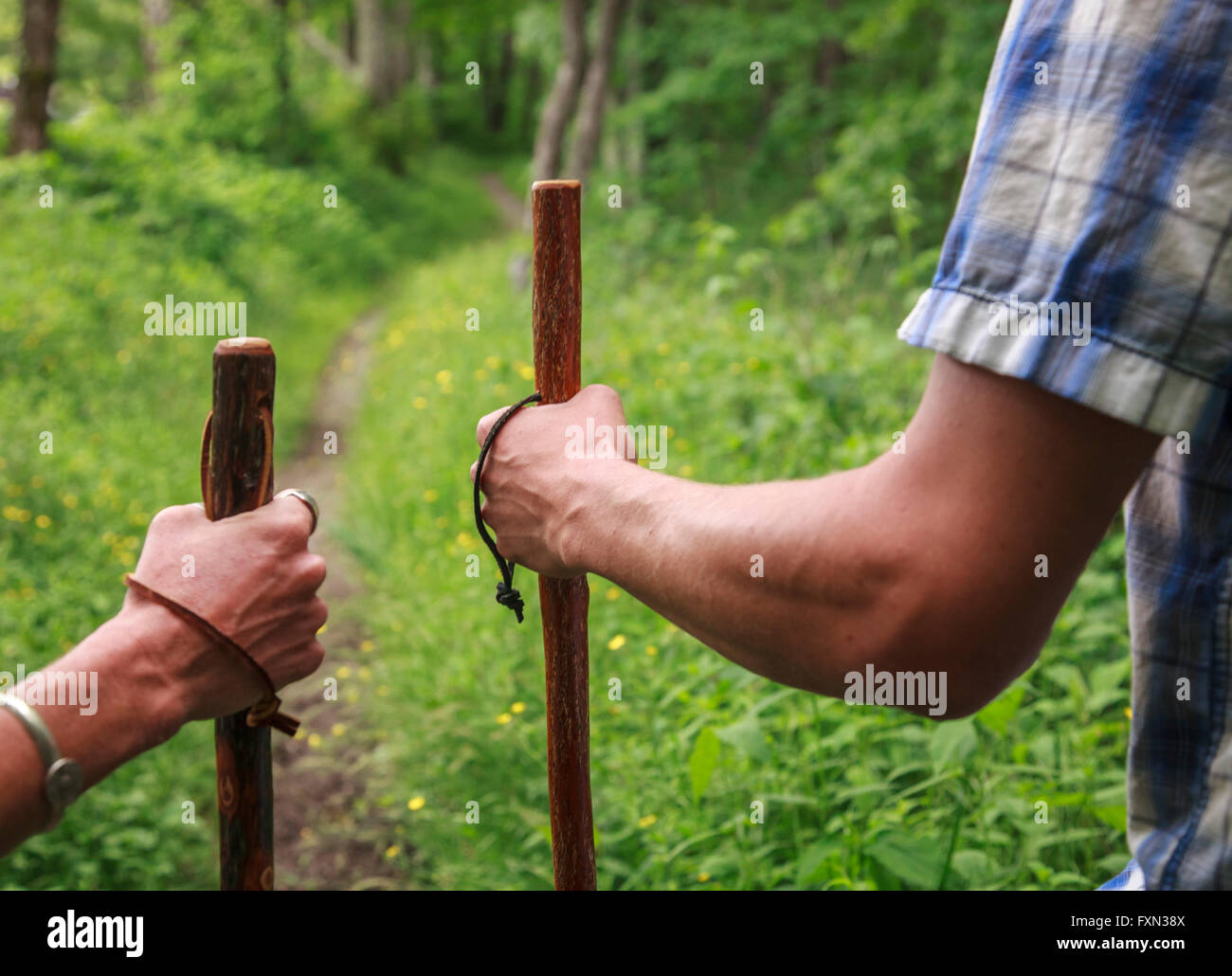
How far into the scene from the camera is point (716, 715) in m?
2.74

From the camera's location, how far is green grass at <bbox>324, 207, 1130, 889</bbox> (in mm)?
2490

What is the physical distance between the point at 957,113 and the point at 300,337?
6.64 meters

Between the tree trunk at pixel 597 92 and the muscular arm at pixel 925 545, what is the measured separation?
10748mm

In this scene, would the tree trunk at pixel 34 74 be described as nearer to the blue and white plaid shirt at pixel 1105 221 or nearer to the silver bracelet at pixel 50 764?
the silver bracelet at pixel 50 764

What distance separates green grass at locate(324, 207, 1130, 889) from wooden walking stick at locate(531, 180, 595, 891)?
57 cm

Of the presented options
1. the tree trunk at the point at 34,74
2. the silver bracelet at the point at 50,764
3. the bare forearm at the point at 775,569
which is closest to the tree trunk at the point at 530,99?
the tree trunk at the point at 34,74

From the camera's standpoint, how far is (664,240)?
12.2m

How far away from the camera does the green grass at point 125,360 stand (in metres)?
3.50

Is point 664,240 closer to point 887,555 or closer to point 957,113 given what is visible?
point 957,113

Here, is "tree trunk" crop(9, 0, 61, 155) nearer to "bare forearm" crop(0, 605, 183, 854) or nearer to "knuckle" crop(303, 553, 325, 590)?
"knuckle" crop(303, 553, 325, 590)

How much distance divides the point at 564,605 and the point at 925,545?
821mm

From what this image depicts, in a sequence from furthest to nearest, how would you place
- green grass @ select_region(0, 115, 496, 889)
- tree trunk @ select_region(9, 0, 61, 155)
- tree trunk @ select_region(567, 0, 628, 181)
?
tree trunk @ select_region(567, 0, 628, 181) → tree trunk @ select_region(9, 0, 61, 155) → green grass @ select_region(0, 115, 496, 889)

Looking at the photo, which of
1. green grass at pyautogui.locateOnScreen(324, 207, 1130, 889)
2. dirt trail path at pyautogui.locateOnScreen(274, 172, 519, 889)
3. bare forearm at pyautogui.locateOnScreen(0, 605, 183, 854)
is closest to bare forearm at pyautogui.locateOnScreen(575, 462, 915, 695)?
bare forearm at pyautogui.locateOnScreen(0, 605, 183, 854)

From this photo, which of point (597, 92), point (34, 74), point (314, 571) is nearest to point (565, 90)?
point (597, 92)
